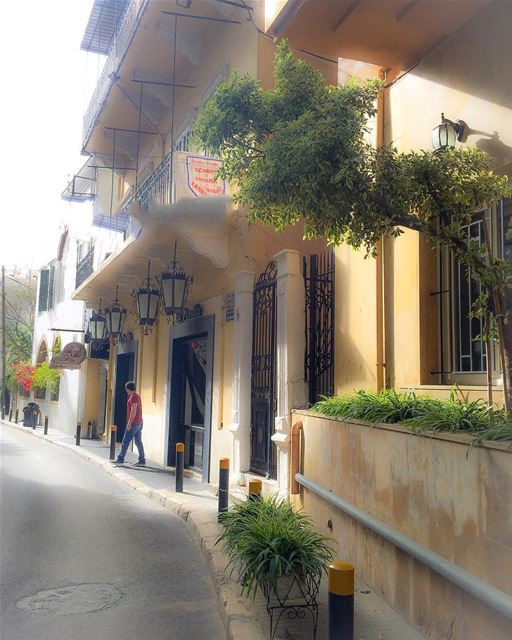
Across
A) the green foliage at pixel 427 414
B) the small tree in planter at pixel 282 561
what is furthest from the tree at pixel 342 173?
the small tree in planter at pixel 282 561

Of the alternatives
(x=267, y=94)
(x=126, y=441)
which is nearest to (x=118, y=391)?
(x=126, y=441)

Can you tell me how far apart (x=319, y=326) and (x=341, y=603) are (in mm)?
5367

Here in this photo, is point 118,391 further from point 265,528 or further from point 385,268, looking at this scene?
point 265,528

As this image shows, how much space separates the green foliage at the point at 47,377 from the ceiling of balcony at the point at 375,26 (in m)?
22.4

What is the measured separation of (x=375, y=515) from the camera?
4.76 meters

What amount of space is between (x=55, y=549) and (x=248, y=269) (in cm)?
491

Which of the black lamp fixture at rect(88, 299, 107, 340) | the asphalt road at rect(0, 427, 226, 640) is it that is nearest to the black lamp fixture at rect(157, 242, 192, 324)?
the asphalt road at rect(0, 427, 226, 640)

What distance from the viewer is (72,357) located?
21188 millimetres

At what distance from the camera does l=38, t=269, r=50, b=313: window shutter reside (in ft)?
99.4

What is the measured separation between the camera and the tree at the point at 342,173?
4.34m

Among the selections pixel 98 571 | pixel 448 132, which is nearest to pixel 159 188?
pixel 448 132

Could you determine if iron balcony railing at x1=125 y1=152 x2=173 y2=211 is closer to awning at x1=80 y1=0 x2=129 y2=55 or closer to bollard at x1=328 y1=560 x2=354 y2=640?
awning at x1=80 y1=0 x2=129 y2=55

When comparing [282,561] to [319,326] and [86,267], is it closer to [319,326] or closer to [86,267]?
[319,326]

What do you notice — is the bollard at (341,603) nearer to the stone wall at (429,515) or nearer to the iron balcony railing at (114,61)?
the stone wall at (429,515)
